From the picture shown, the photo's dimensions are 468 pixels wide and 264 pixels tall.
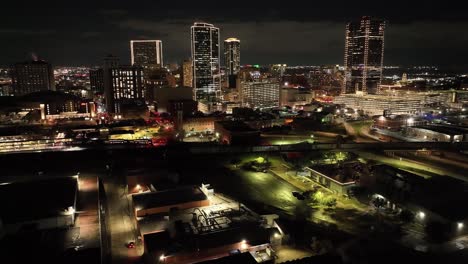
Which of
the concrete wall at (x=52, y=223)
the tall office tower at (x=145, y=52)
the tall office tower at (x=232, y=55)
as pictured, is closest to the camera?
the concrete wall at (x=52, y=223)

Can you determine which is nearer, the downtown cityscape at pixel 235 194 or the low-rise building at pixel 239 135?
the downtown cityscape at pixel 235 194

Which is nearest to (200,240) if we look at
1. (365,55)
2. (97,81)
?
(97,81)

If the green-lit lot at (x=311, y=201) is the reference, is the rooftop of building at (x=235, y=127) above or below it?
above

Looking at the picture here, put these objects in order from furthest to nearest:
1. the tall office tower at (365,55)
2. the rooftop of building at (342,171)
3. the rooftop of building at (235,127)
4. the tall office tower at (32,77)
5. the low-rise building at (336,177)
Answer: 1. the tall office tower at (365,55)
2. the tall office tower at (32,77)
3. the rooftop of building at (235,127)
4. the rooftop of building at (342,171)
5. the low-rise building at (336,177)

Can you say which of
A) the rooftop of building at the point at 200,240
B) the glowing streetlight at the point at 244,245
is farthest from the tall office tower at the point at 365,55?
the glowing streetlight at the point at 244,245

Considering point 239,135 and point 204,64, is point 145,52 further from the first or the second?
point 239,135

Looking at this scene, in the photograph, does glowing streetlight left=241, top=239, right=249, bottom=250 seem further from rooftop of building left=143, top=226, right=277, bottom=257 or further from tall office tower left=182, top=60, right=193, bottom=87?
tall office tower left=182, top=60, right=193, bottom=87

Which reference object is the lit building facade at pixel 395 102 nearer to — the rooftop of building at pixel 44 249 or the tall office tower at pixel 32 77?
the rooftop of building at pixel 44 249
